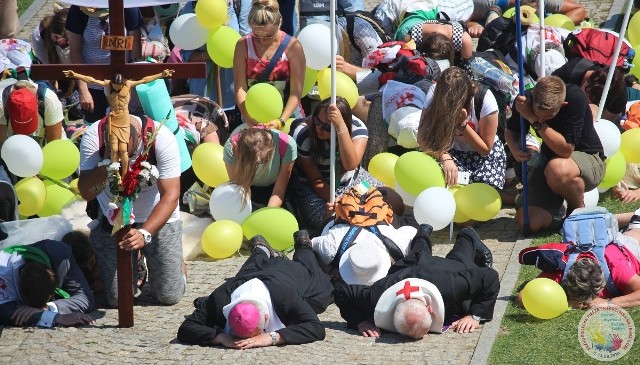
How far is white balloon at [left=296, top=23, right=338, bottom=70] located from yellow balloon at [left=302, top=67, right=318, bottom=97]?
8 cm

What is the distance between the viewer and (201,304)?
800 centimetres

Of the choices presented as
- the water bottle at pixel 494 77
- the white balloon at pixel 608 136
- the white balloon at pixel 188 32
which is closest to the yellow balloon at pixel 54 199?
the white balloon at pixel 188 32

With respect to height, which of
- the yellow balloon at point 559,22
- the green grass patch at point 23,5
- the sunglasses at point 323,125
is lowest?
the green grass patch at point 23,5

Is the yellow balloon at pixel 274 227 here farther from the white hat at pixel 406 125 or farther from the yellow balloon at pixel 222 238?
the white hat at pixel 406 125

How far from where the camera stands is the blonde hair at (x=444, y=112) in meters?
9.66

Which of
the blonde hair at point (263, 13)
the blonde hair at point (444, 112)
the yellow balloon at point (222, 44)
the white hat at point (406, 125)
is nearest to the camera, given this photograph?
the blonde hair at point (444, 112)

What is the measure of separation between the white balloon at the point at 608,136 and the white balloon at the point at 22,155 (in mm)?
4520

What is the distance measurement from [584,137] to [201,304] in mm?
3480

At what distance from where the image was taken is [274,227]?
371 inches

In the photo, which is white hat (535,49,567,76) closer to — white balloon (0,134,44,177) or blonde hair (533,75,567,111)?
blonde hair (533,75,567,111)

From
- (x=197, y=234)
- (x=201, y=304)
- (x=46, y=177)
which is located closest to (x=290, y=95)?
(x=197, y=234)

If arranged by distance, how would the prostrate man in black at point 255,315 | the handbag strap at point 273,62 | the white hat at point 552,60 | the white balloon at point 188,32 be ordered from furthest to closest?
the white hat at point 552,60 → the white balloon at point 188,32 → the handbag strap at point 273,62 → the prostrate man in black at point 255,315

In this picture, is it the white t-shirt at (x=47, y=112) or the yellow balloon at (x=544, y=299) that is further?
the white t-shirt at (x=47, y=112)

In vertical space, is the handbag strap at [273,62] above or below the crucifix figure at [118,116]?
below
